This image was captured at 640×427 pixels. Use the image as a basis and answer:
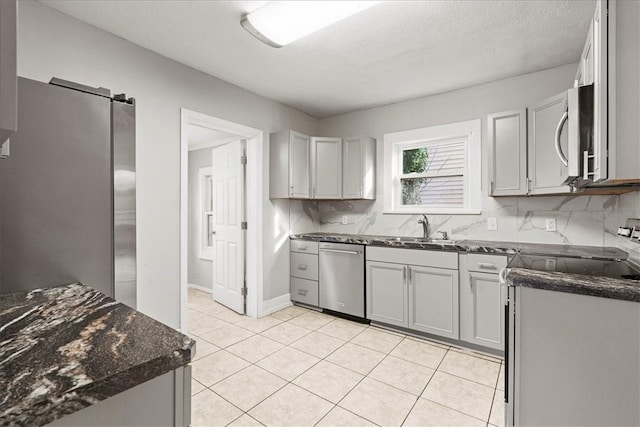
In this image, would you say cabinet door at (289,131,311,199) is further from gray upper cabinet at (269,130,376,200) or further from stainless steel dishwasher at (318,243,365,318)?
stainless steel dishwasher at (318,243,365,318)

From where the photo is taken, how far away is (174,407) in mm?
705

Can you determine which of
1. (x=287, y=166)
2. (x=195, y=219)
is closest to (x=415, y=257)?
(x=287, y=166)

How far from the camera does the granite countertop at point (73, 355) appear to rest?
1.75ft

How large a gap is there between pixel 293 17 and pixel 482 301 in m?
2.58

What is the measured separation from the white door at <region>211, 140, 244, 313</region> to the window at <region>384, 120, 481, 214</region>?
178 cm

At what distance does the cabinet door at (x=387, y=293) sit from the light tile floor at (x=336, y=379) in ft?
0.51

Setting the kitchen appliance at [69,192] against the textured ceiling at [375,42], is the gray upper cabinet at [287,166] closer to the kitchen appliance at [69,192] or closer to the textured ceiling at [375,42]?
the textured ceiling at [375,42]

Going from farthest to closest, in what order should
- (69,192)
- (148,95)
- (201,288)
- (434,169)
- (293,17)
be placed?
(201,288), (434,169), (148,95), (293,17), (69,192)

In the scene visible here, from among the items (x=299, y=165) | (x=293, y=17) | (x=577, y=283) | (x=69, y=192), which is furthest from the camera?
(x=299, y=165)

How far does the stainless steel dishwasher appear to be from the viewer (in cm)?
336

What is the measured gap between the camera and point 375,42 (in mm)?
2449

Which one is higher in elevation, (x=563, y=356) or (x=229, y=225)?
(x=229, y=225)

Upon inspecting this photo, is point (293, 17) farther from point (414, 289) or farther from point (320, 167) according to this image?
point (414, 289)

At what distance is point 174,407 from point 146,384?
94 millimetres
